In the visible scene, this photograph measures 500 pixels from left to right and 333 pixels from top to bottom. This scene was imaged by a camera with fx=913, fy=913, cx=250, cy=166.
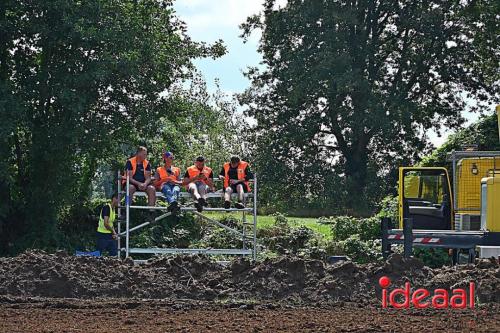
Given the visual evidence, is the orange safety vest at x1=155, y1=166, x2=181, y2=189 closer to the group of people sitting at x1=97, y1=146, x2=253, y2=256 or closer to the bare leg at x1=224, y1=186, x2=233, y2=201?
the group of people sitting at x1=97, y1=146, x2=253, y2=256

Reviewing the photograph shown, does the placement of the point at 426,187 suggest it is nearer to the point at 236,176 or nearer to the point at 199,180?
the point at 236,176

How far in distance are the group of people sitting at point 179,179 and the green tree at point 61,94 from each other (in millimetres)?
5483

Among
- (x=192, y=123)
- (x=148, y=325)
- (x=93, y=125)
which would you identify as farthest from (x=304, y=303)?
(x=192, y=123)

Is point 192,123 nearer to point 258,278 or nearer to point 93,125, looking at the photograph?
point 93,125

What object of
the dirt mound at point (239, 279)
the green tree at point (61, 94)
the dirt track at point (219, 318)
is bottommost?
the dirt track at point (219, 318)

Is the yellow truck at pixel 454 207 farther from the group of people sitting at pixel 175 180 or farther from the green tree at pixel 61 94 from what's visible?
the green tree at pixel 61 94

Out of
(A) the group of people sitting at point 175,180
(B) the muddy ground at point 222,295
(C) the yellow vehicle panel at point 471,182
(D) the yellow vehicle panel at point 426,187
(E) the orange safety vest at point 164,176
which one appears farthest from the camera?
(D) the yellow vehicle panel at point 426,187

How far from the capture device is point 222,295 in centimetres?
1424

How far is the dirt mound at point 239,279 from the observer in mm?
13875

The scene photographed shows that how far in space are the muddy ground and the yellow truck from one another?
0.91 m

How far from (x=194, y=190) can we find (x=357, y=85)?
23.2 metres

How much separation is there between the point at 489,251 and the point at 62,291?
6.99m

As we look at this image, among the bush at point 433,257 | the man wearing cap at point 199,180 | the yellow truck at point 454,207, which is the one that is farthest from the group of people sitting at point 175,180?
the bush at point 433,257

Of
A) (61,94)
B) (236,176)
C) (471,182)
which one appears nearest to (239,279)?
(236,176)
